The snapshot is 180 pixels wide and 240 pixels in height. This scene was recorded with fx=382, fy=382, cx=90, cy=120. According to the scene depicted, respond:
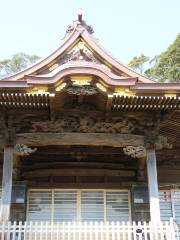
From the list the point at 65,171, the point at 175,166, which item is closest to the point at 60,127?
the point at 65,171

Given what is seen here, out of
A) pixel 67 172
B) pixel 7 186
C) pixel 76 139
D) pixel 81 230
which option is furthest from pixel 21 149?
pixel 81 230

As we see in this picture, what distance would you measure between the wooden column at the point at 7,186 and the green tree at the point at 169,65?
29970 mm

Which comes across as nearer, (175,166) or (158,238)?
(158,238)

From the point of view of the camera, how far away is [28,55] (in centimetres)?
5588

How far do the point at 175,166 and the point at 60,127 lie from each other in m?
5.19

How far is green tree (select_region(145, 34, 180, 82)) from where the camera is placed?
127 feet

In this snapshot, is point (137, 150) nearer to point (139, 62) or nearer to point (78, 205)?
point (78, 205)

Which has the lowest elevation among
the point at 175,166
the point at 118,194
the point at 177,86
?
the point at 118,194

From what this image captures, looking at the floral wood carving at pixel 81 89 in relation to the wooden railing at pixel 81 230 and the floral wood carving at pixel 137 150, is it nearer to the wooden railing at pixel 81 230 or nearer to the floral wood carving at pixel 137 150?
the floral wood carving at pixel 137 150

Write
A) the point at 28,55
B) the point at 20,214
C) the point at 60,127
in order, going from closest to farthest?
the point at 60,127 → the point at 20,214 → the point at 28,55

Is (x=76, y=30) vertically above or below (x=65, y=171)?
above

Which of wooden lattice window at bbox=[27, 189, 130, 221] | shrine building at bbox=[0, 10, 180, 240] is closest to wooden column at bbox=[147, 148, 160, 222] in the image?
shrine building at bbox=[0, 10, 180, 240]

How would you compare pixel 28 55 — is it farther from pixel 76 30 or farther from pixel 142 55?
pixel 76 30

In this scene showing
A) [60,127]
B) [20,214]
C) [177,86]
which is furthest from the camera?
[20,214]
